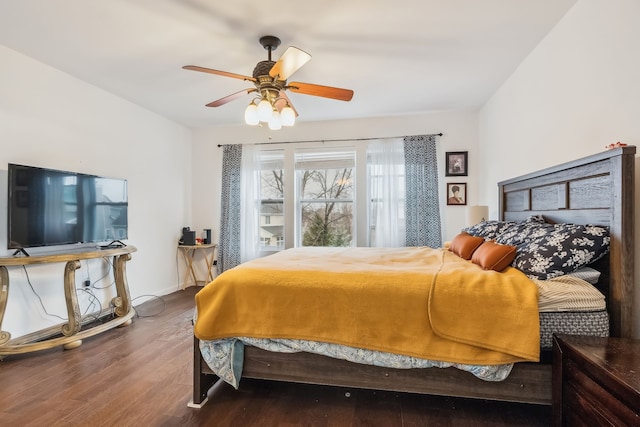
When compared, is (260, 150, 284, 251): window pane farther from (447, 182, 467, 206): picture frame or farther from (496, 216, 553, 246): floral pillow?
(496, 216, 553, 246): floral pillow

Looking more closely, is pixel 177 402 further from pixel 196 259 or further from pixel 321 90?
pixel 196 259

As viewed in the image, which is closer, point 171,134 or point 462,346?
point 462,346

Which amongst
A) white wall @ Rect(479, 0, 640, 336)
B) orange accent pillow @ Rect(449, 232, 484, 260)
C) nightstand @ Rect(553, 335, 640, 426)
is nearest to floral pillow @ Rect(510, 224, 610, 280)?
white wall @ Rect(479, 0, 640, 336)

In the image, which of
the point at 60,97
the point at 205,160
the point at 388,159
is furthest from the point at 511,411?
the point at 205,160

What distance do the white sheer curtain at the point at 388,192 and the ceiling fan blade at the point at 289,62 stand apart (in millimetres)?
2346

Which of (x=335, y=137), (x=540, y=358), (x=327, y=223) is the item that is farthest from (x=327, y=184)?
(x=540, y=358)

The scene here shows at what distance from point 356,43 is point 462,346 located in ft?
7.42

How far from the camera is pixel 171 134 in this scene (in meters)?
4.54

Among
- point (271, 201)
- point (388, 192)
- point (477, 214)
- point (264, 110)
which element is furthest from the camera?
point (271, 201)

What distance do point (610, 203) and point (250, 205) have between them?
3984 mm

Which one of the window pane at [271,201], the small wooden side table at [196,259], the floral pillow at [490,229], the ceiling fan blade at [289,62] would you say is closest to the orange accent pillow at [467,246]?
the floral pillow at [490,229]

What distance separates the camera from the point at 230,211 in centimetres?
469

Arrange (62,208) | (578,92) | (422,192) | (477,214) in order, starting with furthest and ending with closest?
(422,192) < (477,214) < (62,208) < (578,92)

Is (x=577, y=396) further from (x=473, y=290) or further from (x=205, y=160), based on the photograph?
(x=205, y=160)
